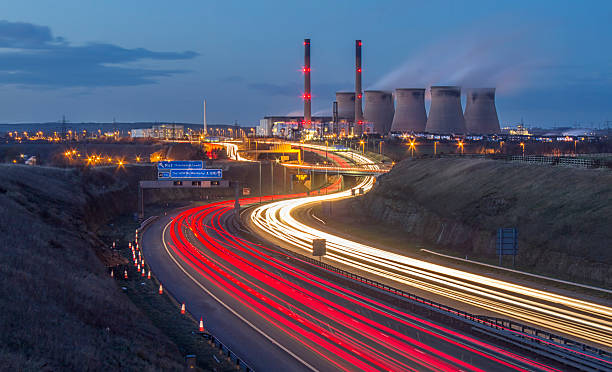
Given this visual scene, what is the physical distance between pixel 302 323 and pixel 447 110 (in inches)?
5042

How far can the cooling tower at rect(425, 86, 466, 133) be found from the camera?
5694 inches

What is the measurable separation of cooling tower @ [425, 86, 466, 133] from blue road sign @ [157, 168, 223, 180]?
93.9 m

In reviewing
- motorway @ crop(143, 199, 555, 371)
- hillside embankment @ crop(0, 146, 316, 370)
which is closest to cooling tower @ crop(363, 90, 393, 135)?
hillside embankment @ crop(0, 146, 316, 370)

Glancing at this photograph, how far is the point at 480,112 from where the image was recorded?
15188 cm

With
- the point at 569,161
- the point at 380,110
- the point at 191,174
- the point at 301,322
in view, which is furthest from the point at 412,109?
the point at 301,322

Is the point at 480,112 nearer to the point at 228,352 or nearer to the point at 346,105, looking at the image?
the point at 346,105

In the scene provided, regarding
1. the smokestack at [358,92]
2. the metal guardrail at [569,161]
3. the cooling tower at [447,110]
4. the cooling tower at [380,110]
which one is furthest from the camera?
the cooling tower at [380,110]

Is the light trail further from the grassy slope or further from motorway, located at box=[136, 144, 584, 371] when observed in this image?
the grassy slope

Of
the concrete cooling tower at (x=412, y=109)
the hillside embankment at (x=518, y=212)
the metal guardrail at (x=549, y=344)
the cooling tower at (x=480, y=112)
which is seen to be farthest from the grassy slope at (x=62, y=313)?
the concrete cooling tower at (x=412, y=109)

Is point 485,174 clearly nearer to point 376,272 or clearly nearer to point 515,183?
point 515,183

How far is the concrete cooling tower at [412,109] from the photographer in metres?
159

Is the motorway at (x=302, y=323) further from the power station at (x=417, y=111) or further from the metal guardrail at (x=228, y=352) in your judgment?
the power station at (x=417, y=111)

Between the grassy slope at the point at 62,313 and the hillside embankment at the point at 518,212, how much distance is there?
2567cm

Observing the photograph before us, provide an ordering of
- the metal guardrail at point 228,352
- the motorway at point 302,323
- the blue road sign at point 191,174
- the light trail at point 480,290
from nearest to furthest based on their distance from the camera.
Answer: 1. the metal guardrail at point 228,352
2. the motorway at point 302,323
3. the light trail at point 480,290
4. the blue road sign at point 191,174
